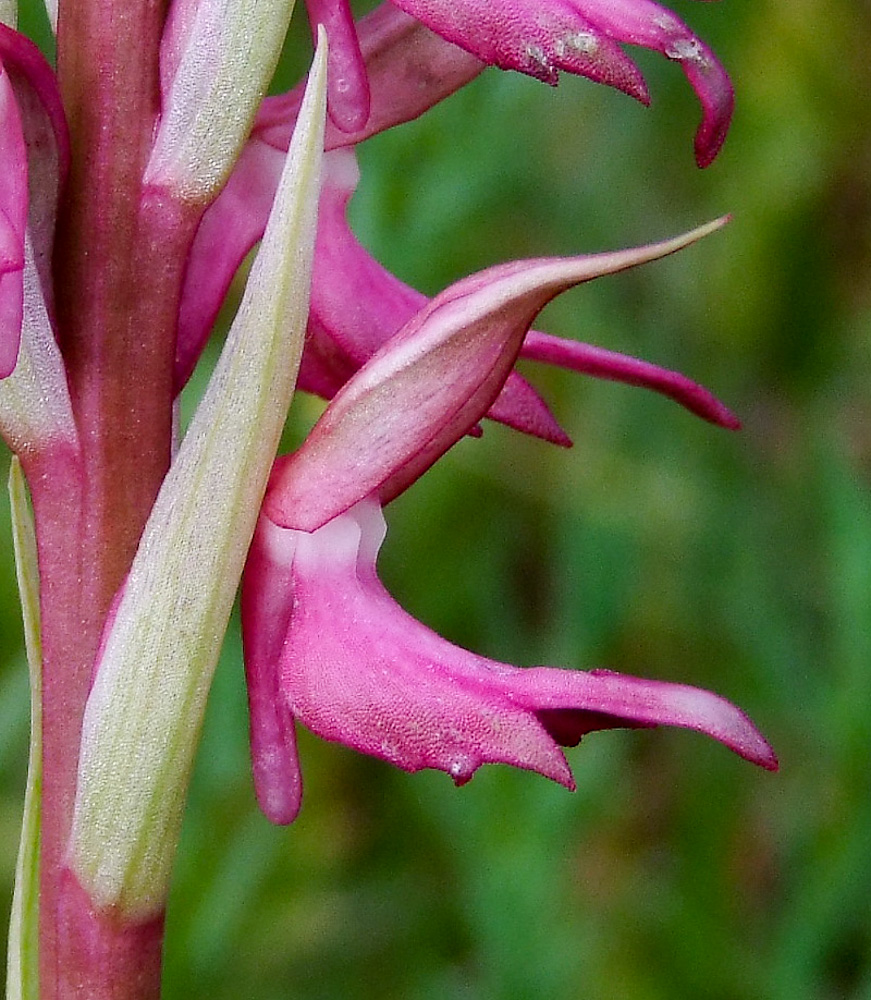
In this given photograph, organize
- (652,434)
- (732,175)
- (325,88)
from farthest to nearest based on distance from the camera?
(732,175) → (652,434) → (325,88)

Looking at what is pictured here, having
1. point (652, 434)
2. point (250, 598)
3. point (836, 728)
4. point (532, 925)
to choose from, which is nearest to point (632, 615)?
point (652, 434)

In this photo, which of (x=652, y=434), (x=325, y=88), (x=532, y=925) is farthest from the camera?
(x=652, y=434)

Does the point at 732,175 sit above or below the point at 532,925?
above

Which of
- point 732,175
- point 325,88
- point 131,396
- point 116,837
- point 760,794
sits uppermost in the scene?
point 325,88

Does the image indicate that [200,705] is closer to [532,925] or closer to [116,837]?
[116,837]

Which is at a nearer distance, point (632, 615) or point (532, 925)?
point (532, 925)

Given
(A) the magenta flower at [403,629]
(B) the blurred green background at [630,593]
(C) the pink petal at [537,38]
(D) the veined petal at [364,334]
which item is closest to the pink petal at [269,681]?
(A) the magenta flower at [403,629]

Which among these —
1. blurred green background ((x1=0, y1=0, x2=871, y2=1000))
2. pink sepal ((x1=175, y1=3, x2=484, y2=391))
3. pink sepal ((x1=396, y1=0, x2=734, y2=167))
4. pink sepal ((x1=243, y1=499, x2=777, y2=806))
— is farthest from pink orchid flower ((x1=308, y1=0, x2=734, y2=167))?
blurred green background ((x1=0, y1=0, x2=871, y2=1000))

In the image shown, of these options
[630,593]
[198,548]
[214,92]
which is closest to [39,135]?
[214,92]
